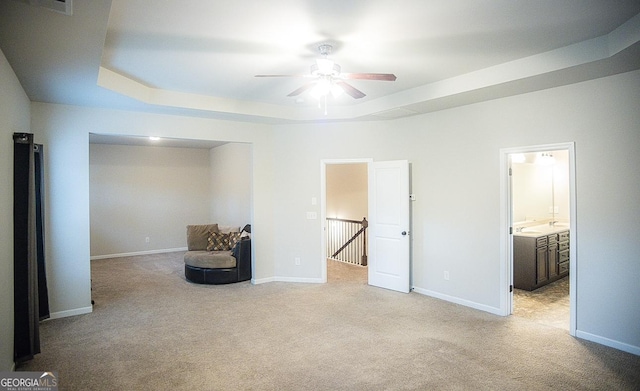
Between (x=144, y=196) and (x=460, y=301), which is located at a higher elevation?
(x=144, y=196)

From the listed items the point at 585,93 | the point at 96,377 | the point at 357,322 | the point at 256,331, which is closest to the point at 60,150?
the point at 96,377

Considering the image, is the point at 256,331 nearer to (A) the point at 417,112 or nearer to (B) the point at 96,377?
(B) the point at 96,377

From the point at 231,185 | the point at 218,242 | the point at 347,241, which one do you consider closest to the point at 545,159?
the point at 347,241

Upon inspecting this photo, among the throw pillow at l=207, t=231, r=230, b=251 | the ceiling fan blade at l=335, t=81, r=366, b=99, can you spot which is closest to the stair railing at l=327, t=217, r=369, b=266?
the throw pillow at l=207, t=231, r=230, b=251

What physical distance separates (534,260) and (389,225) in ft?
7.23

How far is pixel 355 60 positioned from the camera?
146 inches

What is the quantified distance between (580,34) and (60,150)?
567cm

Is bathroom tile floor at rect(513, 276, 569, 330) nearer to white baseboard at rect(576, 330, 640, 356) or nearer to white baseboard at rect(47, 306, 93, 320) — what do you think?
white baseboard at rect(576, 330, 640, 356)

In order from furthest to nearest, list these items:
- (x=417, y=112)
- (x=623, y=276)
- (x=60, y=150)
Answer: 1. (x=417, y=112)
2. (x=60, y=150)
3. (x=623, y=276)

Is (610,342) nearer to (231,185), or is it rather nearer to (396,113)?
(396,113)

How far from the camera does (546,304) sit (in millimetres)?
4949

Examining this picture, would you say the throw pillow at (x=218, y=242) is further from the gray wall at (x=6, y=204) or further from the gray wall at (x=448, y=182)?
the gray wall at (x=6, y=204)

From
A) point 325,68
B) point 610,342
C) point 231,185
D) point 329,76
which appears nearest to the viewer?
point 325,68

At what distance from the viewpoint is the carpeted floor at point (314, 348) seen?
3020mm
